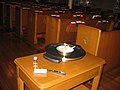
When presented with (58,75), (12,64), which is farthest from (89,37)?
(12,64)

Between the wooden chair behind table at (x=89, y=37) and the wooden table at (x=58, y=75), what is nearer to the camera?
the wooden table at (x=58, y=75)

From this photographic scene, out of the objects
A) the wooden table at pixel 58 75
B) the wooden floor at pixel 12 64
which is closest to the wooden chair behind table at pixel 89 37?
the wooden floor at pixel 12 64

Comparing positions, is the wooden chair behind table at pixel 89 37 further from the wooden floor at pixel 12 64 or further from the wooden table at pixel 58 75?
the wooden table at pixel 58 75

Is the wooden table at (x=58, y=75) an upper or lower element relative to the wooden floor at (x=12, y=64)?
upper

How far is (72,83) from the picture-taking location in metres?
1.36

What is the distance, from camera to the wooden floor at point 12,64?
7.99ft

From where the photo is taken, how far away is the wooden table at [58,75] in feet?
3.90

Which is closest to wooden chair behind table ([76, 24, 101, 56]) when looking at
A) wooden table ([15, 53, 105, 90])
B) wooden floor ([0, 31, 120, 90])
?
wooden floor ([0, 31, 120, 90])

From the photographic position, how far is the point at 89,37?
2459 mm

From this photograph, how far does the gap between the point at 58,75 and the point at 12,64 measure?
6.21 ft

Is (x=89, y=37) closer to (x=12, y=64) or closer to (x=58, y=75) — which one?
(x=58, y=75)

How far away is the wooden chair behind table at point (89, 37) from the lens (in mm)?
2354

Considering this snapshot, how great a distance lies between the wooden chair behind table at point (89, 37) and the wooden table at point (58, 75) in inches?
30.3

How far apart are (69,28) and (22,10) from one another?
181 centimetres
